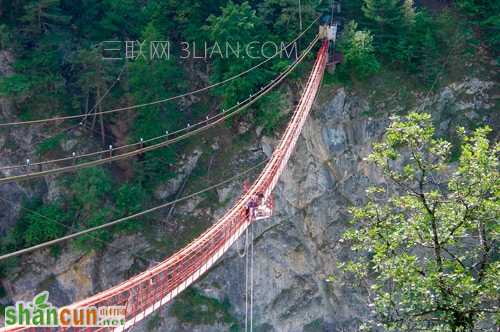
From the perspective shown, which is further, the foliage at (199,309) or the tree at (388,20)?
the tree at (388,20)

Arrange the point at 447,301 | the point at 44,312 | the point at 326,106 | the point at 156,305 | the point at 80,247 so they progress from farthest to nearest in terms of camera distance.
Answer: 1. the point at 326,106
2. the point at 80,247
3. the point at 156,305
4. the point at 44,312
5. the point at 447,301

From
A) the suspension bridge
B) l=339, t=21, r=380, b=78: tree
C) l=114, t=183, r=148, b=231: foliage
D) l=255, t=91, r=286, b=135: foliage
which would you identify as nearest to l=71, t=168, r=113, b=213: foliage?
l=114, t=183, r=148, b=231: foliage

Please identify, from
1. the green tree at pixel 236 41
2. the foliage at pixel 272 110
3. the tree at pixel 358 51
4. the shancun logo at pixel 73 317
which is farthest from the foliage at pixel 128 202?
the tree at pixel 358 51

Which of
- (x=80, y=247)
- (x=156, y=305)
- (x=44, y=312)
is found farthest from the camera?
(x=80, y=247)

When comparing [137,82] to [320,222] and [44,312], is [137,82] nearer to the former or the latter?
[320,222]

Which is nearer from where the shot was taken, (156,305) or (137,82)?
(156,305)

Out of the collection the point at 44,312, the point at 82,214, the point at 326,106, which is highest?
the point at 326,106

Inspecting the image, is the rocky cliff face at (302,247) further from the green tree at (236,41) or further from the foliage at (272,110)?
the green tree at (236,41)

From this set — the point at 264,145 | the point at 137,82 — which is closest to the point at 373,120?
the point at 264,145
